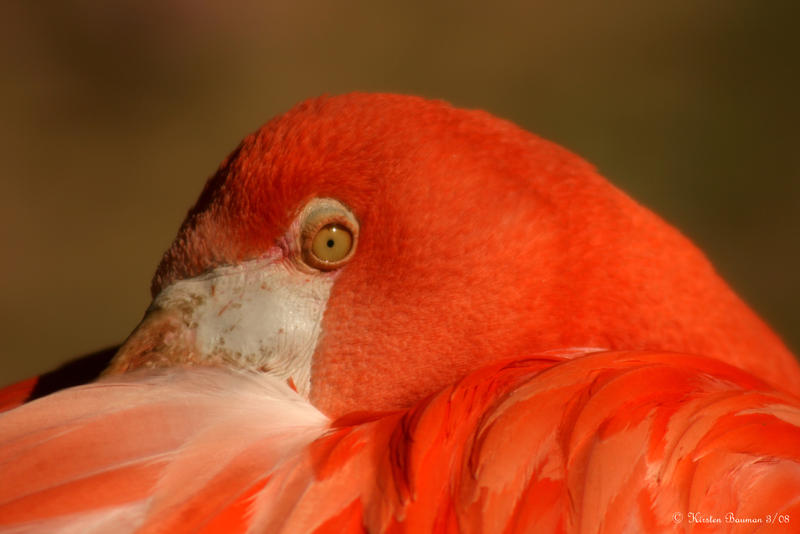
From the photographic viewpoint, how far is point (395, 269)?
1368mm

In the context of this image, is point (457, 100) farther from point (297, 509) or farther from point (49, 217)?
point (297, 509)

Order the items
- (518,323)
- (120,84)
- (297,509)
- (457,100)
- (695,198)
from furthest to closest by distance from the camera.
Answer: (120,84), (457,100), (695,198), (518,323), (297,509)

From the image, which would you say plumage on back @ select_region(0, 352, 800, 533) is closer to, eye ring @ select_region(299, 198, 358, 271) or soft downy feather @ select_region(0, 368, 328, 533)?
soft downy feather @ select_region(0, 368, 328, 533)

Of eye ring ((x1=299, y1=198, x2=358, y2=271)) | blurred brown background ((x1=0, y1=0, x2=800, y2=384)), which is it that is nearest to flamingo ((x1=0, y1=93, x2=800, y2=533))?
eye ring ((x1=299, y1=198, x2=358, y2=271))

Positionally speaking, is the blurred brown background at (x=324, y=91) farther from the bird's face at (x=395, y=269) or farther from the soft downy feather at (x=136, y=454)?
the soft downy feather at (x=136, y=454)

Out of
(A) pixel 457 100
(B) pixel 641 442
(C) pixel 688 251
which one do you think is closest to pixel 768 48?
(A) pixel 457 100

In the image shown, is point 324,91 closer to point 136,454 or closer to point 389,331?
point 389,331

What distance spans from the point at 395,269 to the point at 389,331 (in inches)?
3.5

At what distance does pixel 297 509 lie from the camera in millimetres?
935

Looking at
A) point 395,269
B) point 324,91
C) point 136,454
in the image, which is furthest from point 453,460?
point 324,91

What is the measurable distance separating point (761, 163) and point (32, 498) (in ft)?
9.46

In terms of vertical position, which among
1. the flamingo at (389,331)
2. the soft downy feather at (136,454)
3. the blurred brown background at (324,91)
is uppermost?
the blurred brown background at (324,91)

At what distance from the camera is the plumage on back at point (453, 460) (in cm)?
91

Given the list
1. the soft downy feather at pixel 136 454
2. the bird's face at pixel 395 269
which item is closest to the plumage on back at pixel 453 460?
the soft downy feather at pixel 136 454
